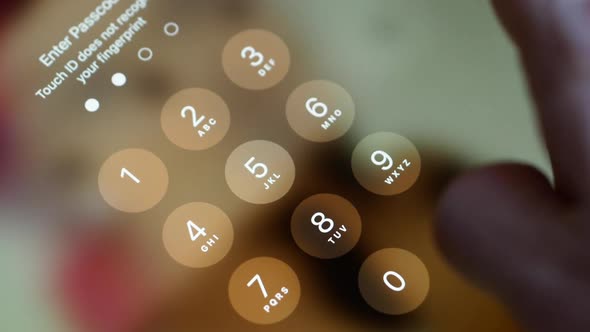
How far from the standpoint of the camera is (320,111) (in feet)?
1.37

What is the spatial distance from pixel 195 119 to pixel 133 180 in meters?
0.05

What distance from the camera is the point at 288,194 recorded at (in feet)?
1.32

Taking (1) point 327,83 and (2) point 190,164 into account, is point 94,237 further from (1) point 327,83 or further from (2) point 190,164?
(1) point 327,83

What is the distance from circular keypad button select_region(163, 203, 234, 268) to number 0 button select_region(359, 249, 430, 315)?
0.09m

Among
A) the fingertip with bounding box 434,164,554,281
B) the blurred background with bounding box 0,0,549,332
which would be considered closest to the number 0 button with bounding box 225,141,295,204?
the blurred background with bounding box 0,0,549,332

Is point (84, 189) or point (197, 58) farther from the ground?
point (197, 58)

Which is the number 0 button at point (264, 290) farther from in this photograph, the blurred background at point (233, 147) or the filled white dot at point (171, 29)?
the filled white dot at point (171, 29)

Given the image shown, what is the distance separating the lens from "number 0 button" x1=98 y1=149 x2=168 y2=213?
396mm

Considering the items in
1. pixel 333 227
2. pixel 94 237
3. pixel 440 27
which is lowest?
pixel 94 237

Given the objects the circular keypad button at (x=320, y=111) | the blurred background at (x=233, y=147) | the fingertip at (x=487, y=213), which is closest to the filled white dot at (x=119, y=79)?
the blurred background at (x=233, y=147)

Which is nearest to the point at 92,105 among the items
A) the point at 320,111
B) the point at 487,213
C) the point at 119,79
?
the point at 119,79

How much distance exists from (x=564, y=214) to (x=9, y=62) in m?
0.33

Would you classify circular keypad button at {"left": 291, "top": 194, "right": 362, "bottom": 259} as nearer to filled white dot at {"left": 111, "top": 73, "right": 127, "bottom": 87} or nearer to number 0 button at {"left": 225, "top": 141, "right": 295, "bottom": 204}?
number 0 button at {"left": 225, "top": 141, "right": 295, "bottom": 204}

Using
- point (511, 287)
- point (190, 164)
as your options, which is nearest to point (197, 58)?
point (190, 164)
